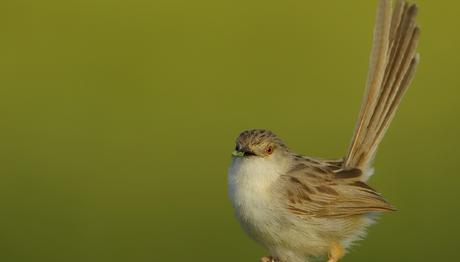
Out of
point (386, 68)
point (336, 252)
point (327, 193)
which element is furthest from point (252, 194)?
point (386, 68)

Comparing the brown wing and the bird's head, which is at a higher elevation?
the bird's head

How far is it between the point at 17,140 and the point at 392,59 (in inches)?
276

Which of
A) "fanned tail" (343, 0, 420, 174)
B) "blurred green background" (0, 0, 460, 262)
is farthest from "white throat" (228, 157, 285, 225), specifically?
"blurred green background" (0, 0, 460, 262)

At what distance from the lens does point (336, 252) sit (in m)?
7.39

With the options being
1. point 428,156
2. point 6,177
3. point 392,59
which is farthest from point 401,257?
point 6,177

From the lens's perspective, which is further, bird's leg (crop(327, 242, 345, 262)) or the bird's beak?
bird's leg (crop(327, 242, 345, 262))

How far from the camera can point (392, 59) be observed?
7.47m

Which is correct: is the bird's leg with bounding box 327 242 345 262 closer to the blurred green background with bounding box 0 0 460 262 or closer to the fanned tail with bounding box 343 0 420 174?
the fanned tail with bounding box 343 0 420 174

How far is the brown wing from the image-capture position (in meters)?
7.35

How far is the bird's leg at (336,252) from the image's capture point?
734cm

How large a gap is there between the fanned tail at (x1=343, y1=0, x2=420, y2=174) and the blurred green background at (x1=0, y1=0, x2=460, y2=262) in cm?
249

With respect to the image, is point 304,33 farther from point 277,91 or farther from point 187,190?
point 187,190

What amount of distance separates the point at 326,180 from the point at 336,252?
20.9 inches

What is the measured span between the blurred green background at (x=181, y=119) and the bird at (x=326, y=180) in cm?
242
